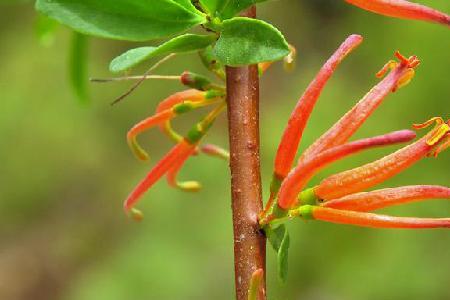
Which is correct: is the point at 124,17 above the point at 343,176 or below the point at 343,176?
above

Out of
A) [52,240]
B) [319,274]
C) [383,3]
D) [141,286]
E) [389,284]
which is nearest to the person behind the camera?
[383,3]

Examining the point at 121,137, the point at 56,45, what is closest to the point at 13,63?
the point at 56,45

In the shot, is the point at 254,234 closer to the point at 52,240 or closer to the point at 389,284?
the point at 389,284

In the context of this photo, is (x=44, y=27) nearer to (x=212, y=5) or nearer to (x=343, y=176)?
(x=212, y=5)

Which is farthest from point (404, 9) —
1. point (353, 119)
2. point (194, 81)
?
point (194, 81)

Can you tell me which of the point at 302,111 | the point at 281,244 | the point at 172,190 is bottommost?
the point at 172,190

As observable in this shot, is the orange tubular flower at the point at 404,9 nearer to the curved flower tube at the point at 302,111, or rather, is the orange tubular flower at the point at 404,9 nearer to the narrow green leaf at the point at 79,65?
the curved flower tube at the point at 302,111

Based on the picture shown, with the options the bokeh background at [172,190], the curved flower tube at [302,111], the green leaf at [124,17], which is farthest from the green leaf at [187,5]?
the bokeh background at [172,190]
